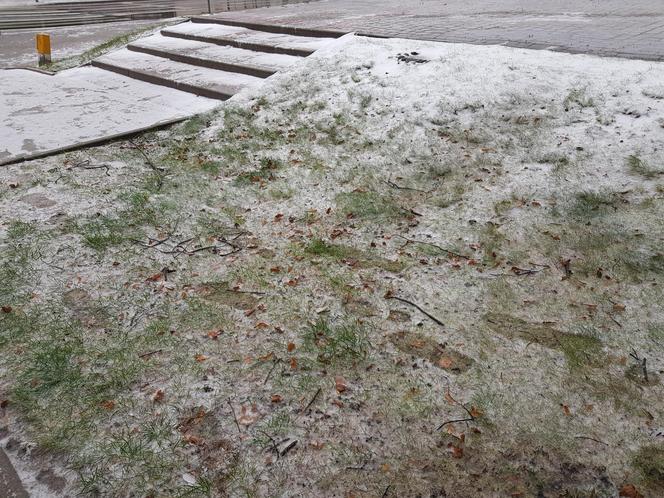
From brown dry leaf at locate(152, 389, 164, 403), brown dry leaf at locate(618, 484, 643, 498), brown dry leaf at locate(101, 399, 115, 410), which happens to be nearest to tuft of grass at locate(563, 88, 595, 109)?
brown dry leaf at locate(618, 484, 643, 498)

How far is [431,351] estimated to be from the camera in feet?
9.61

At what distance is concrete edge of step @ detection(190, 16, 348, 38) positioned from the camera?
8050 mm

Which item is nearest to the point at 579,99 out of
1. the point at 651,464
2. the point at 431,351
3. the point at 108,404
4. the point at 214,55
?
the point at 431,351

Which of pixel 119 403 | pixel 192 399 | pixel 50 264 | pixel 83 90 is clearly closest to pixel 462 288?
pixel 192 399

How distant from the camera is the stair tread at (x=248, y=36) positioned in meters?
7.82

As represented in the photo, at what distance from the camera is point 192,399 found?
266 centimetres

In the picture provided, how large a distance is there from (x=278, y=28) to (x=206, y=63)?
1.54 metres

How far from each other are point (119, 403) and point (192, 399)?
366 millimetres

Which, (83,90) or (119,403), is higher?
(83,90)

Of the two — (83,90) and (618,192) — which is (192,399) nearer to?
(618,192)

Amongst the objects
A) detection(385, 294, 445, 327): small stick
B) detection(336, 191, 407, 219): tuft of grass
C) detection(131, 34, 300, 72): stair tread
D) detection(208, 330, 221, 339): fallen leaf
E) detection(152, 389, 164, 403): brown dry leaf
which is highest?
detection(131, 34, 300, 72): stair tread

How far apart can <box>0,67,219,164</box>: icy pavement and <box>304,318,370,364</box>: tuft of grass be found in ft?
13.1

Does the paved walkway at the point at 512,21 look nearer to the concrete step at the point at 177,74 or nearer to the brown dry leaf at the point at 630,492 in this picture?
the concrete step at the point at 177,74

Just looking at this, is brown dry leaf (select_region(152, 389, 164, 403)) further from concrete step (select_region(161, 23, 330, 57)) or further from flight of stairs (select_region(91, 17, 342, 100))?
concrete step (select_region(161, 23, 330, 57))
